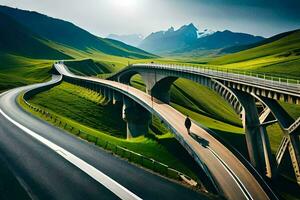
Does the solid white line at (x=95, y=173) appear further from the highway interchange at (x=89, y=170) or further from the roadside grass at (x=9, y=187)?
the roadside grass at (x=9, y=187)

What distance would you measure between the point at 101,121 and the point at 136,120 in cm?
1106

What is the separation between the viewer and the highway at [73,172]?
2862 centimetres

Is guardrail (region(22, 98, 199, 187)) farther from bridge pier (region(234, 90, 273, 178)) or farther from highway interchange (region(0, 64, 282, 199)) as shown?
bridge pier (region(234, 90, 273, 178))

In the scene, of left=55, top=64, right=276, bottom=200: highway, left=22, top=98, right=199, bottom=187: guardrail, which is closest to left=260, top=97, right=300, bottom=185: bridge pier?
left=55, top=64, right=276, bottom=200: highway

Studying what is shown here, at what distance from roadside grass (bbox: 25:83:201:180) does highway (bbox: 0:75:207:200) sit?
51.8 feet

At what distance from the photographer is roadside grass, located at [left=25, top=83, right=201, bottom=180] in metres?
57.3

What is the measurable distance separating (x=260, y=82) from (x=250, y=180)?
52.3 feet

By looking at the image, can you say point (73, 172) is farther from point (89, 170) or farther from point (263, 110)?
point (263, 110)

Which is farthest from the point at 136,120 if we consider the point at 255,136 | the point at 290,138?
the point at 290,138

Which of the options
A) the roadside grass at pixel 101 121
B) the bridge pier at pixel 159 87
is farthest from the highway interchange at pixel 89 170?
the bridge pier at pixel 159 87

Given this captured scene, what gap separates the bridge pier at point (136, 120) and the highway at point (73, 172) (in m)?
38.4

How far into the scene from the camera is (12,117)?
204ft

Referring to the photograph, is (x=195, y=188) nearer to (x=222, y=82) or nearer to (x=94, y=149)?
(x=94, y=149)

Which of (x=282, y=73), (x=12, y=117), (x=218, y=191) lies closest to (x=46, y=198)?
(x=218, y=191)
